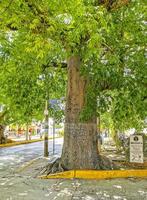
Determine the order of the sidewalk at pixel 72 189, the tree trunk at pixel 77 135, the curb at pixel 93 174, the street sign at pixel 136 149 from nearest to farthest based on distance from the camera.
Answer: the sidewalk at pixel 72 189 → the curb at pixel 93 174 → the tree trunk at pixel 77 135 → the street sign at pixel 136 149

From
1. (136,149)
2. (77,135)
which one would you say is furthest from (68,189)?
(136,149)

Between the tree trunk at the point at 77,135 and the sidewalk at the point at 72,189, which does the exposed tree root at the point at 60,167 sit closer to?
the tree trunk at the point at 77,135

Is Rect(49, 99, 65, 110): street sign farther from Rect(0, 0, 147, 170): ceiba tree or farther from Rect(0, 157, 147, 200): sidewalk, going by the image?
Rect(0, 157, 147, 200): sidewalk

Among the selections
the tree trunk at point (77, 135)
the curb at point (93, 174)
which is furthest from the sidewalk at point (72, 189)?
the tree trunk at point (77, 135)

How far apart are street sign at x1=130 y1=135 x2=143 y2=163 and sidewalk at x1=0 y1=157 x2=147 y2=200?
1681 millimetres

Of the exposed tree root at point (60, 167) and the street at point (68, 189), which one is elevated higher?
the exposed tree root at point (60, 167)

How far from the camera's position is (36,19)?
339 inches

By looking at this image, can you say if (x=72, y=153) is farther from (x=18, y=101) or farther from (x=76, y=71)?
(x=18, y=101)

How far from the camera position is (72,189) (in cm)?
946

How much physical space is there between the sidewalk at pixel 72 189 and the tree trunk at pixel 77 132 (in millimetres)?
1351

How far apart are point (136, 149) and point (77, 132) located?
2.30 m

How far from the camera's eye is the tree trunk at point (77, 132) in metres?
12.3

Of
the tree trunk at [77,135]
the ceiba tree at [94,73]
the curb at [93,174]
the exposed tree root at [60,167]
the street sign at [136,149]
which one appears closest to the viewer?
the ceiba tree at [94,73]

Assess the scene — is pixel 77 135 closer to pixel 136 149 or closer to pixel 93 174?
pixel 93 174
